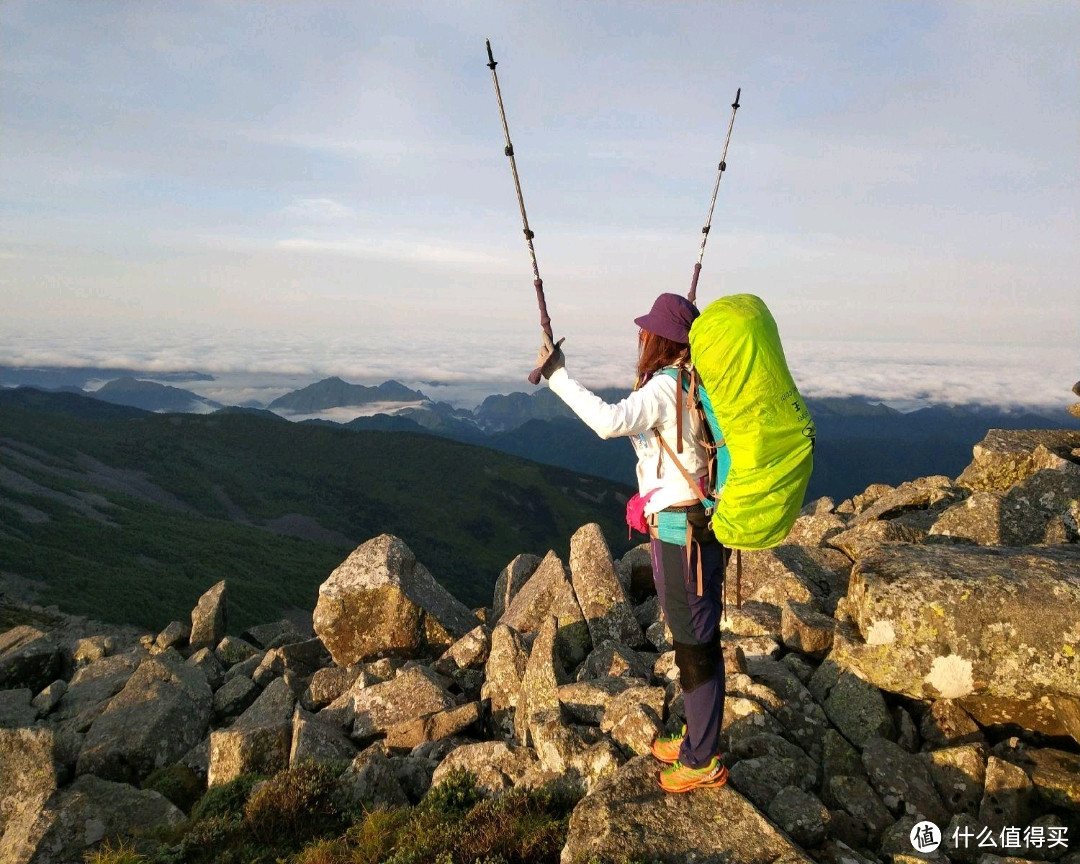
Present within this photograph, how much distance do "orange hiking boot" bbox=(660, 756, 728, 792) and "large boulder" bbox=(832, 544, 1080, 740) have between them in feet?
12.8

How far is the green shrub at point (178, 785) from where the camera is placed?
1273cm

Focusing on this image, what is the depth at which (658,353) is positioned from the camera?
7.98m

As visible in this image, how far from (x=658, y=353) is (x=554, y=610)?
10.4m

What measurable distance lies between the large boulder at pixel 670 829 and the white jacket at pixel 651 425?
3615 mm

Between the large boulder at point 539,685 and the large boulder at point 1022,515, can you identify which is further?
the large boulder at point 1022,515

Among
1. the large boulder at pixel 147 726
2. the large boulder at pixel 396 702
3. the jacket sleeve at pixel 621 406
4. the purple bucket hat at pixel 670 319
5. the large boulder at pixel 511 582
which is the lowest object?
the large boulder at pixel 147 726

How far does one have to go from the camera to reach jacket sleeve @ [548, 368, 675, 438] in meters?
7.13

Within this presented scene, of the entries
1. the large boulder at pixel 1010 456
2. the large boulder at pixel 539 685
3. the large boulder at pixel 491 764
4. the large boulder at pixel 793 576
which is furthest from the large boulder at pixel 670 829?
the large boulder at pixel 1010 456

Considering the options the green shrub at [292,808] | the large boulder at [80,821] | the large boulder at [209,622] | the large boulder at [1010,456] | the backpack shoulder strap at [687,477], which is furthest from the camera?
the large boulder at [209,622]

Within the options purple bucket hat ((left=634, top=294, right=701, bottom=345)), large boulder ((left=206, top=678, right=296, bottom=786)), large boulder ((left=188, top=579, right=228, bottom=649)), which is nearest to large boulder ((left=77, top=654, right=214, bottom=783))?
large boulder ((left=206, top=678, right=296, bottom=786))

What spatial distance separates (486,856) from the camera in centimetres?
Result: 774

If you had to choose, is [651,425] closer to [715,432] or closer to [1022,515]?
[715,432]

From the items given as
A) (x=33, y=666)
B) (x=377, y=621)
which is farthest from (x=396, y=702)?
(x=33, y=666)

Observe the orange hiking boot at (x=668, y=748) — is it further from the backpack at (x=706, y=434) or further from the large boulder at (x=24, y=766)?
the large boulder at (x=24, y=766)
